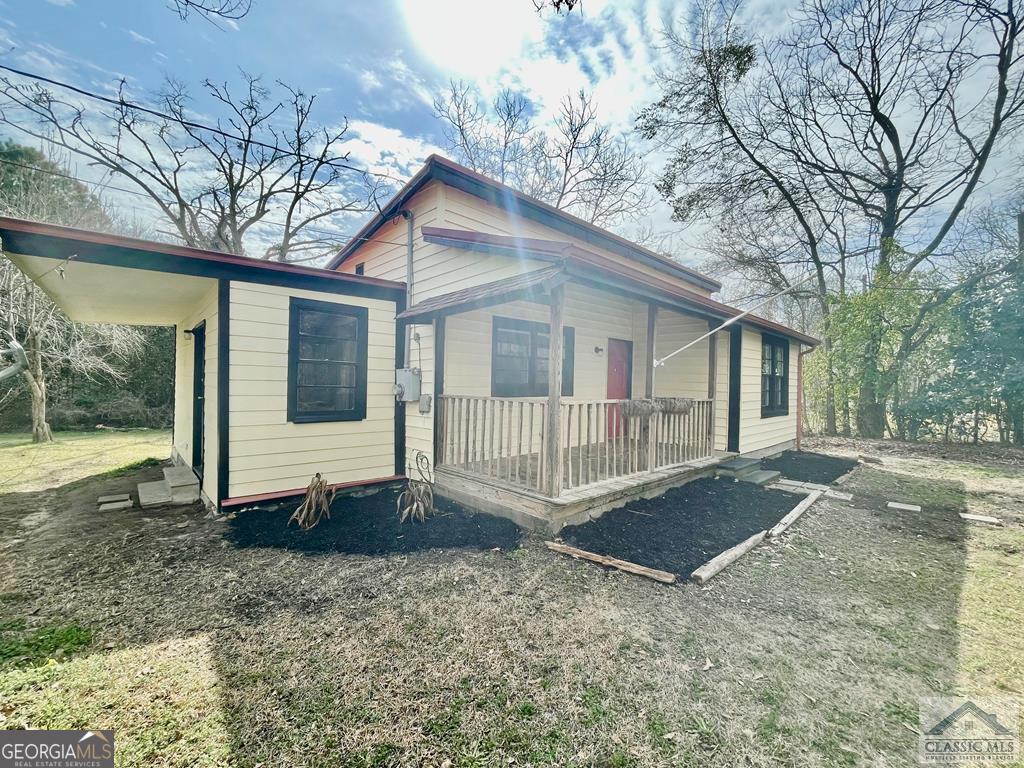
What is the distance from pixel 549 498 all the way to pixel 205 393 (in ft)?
14.7

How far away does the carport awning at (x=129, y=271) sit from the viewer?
375cm

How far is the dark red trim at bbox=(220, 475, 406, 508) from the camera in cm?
483

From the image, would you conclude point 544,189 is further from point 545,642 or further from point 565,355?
point 545,642

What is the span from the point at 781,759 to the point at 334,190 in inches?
708

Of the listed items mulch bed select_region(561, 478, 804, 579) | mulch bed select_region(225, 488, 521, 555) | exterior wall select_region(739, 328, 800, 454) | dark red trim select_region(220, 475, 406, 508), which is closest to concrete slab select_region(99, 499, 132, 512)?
dark red trim select_region(220, 475, 406, 508)

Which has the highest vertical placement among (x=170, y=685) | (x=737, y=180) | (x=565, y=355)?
(x=737, y=180)

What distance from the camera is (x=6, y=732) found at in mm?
1874

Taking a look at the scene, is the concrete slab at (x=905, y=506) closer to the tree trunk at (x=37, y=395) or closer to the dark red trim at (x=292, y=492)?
the dark red trim at (x=292, y=492)

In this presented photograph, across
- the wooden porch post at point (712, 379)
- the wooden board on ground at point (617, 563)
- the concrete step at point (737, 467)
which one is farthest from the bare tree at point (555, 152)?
the wooden board on ground at point (617, 563)

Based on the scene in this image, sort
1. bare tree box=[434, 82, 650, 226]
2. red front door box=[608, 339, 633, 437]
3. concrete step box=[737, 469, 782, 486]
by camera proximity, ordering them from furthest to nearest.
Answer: bare tree box=[434, 82, 650, 226] < red front door box=[608, 339, 633, 437] < concrete step box=[737, 469, 782, 486]

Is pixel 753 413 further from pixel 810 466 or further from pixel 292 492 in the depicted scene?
pixel 292 492

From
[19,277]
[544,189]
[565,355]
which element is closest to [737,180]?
[544,189]

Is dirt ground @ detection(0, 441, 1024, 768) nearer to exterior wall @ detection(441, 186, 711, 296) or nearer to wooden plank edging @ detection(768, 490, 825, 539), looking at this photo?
wooden plank edging @ detection(768, 490, 825, 539)

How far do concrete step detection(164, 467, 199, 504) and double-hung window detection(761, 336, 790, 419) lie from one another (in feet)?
32.2
